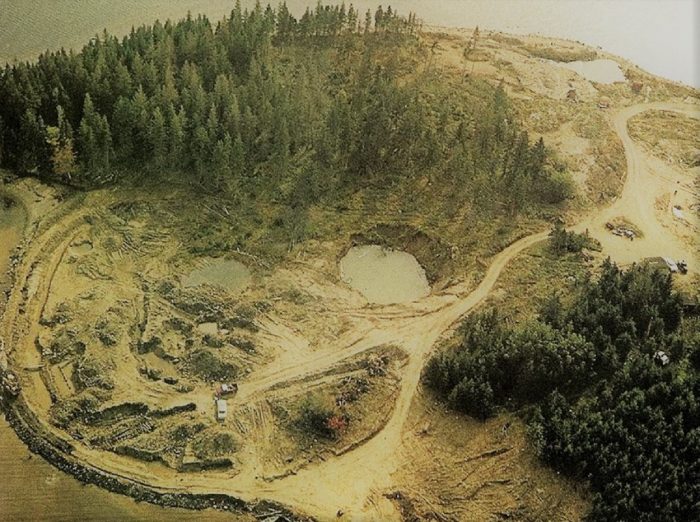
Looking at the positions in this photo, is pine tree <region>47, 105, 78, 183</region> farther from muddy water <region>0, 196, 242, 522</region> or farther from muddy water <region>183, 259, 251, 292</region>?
muddy water <region>0, 196, 242, 522</region>

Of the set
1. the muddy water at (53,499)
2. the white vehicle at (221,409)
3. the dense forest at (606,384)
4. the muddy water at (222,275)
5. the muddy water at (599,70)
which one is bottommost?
the muddy water at (53,499)

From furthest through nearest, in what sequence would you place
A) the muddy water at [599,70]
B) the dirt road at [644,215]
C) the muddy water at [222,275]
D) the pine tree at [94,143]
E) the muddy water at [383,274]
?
the muddy water at [599,70] < the dirt road at [644,215] < the pine tree at [94,143] < the muddy water at [383,274] < the muddy water at [222,275]

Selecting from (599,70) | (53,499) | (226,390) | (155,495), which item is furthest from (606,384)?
(599,70)

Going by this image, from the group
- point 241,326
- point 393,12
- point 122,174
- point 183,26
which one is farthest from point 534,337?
point 393,12

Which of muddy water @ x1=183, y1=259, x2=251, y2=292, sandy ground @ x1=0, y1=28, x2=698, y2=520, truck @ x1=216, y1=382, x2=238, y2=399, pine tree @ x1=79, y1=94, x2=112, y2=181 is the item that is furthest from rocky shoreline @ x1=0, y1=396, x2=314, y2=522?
pine tree @ x1=79, y1=94, x2=112, y2=181

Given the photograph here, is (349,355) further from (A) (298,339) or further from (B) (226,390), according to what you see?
(B) (226,390)

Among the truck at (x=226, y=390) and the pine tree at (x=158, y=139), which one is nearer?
the truck at (x=226, y=390)

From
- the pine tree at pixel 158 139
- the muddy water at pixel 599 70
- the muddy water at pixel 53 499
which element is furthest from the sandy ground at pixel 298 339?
the muddy water at pixel 599 70

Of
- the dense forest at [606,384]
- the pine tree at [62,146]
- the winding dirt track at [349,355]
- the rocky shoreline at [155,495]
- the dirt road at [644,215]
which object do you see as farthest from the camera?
the dirt road at [644,215]

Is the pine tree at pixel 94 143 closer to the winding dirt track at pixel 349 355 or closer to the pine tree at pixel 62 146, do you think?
the pine tree at pixel 62 146
